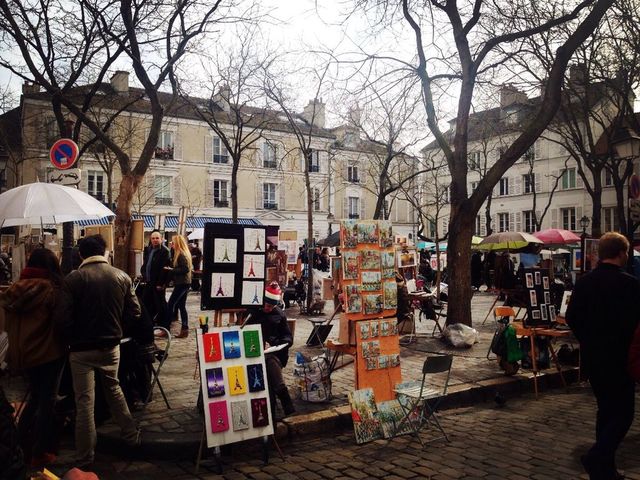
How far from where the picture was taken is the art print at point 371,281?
625 cm

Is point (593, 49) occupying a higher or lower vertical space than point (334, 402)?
higher

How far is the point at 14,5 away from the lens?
12211 millimetres

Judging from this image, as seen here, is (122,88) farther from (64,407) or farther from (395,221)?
(64,407)

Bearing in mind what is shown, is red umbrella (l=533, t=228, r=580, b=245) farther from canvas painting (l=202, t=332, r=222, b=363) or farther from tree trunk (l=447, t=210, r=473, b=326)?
canvas painting (l=202, t=332, r=222, b=363)

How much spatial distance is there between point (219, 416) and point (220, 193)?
1495 inches

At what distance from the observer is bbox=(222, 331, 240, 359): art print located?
16.1 ft

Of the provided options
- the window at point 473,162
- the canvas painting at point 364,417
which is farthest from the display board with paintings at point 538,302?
the window at point 473,162

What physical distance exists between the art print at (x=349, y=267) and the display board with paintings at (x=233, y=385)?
1496mm

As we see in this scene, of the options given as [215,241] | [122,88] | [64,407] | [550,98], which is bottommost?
[64,407]

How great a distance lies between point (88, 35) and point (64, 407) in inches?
414

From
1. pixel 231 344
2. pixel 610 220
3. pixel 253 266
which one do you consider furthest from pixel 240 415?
pixel 610 220

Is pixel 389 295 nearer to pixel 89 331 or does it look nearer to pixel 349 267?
pixel 349 267

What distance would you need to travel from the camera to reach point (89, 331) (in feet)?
14.1

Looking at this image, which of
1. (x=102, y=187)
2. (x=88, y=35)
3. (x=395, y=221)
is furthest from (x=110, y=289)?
(x=395, y=221)
